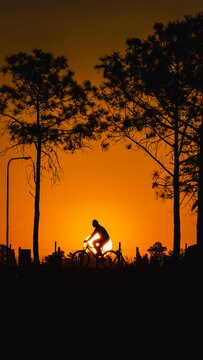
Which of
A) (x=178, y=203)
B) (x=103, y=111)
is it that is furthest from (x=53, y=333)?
(x=103, y=111)

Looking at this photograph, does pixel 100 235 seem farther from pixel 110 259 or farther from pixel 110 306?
pixel 110 306

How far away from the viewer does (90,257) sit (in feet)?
81.9

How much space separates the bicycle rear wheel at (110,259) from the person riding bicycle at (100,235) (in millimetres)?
759

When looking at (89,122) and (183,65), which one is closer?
(183,65)

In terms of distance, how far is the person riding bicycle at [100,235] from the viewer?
23.3 m

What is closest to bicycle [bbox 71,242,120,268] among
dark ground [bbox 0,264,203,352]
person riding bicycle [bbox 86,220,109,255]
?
person riding bicycle [bbox 86,220,109,255]

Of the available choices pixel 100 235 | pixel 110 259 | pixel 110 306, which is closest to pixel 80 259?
pixel 110 259

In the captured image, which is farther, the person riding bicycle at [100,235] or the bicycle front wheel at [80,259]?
the bicycle front wheel at [80,259]

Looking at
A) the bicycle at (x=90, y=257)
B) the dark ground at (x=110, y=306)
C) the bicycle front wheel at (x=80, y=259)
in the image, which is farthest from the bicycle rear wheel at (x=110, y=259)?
the dark ground at (x=110, y=306)

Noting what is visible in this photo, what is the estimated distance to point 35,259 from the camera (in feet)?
103

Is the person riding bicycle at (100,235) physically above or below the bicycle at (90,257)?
above

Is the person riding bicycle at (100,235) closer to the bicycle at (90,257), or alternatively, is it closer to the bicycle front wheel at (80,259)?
the bicycle at (90,257)

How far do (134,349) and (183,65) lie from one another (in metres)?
23.1

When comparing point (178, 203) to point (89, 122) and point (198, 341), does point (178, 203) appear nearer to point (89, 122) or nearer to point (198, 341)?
point (89, 122)
